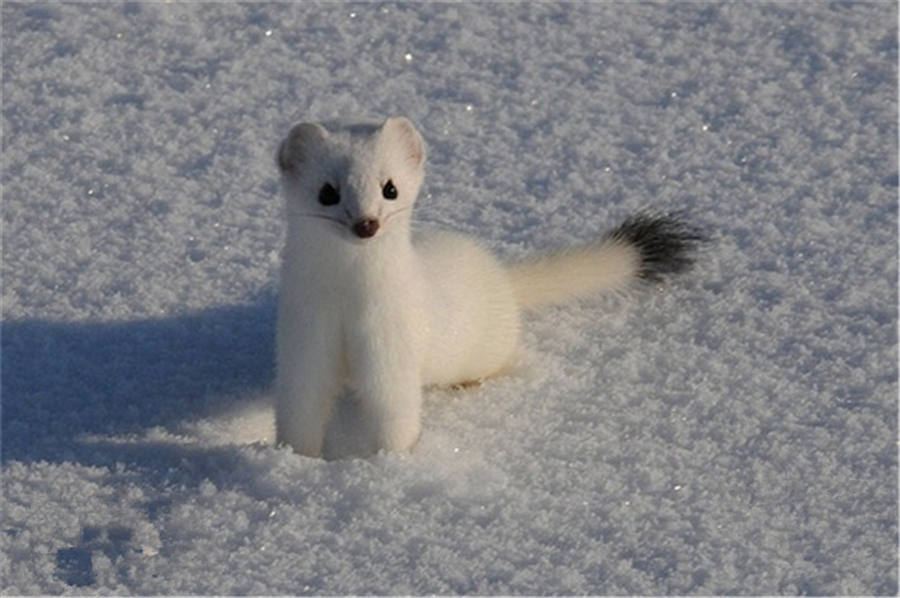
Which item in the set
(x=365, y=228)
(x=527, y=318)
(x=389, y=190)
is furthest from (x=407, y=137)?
(x=527, y=318)

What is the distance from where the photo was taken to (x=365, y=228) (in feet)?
8.45

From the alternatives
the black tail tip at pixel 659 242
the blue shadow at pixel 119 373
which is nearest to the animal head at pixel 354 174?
the blue shadow at pixel 119 373

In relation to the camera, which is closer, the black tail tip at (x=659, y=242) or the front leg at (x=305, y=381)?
the front leg at (x=305, y=381)

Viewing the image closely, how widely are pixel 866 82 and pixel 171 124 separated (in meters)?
1.43

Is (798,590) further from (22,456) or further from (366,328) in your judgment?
(22,456)

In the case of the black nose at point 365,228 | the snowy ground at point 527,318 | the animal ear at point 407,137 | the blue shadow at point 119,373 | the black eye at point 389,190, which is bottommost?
the blue shadow at point 119,373

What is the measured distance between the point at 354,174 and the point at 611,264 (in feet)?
2.61

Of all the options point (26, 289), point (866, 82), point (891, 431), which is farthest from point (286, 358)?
point (866, 82)

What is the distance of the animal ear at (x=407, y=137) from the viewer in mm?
2678

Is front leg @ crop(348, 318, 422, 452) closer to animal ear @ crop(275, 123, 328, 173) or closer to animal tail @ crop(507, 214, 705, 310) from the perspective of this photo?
animal ear @ crop(275, 123, 328, 173)

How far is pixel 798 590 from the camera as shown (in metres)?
2.51

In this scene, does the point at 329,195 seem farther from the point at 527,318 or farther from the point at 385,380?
the point at 527,318

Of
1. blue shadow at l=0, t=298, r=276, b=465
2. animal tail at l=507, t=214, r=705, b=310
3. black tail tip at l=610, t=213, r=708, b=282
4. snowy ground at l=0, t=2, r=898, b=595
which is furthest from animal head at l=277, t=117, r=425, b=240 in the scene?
black tail tip at l=610, t=213, r=708, b=282

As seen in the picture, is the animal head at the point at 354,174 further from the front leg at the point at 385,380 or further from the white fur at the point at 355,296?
the front leg at the point at 385,380
